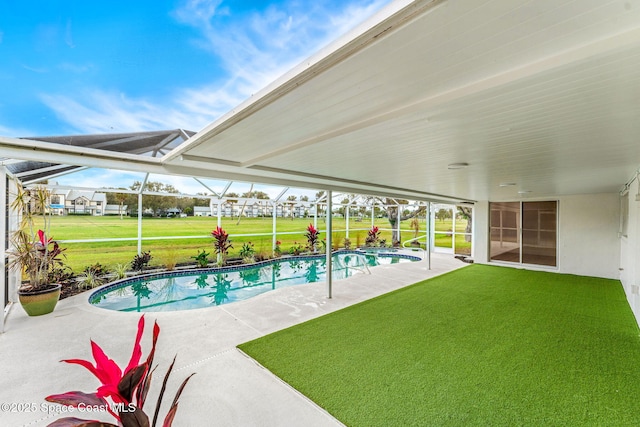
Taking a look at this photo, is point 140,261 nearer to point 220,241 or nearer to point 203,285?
point 203,285

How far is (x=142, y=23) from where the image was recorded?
20.9 feet

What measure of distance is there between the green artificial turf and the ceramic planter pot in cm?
403

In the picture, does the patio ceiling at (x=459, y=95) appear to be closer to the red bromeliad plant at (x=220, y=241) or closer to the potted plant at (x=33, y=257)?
the potted plant at (x=33, y=257)

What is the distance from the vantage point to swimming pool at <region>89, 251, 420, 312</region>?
664 cm

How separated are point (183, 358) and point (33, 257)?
3813 millimetres

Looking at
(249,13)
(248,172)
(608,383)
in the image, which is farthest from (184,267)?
(608,383)

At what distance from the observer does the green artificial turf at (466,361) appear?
2621 millimetres

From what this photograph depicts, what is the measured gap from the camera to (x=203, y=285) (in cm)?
827

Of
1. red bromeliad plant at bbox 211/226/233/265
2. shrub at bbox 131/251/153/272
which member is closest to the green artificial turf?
red bromeliad plant at bbox 211/226/233/265

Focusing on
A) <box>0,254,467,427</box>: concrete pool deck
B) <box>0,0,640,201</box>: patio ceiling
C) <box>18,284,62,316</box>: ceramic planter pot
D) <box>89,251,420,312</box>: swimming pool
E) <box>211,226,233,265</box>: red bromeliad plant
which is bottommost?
<box>89,251,420,312</box>: swimming pool

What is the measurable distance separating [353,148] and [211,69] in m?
8.32

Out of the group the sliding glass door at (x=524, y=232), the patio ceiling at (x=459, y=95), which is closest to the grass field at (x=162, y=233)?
the sliding glass door at (x=524, y=232)

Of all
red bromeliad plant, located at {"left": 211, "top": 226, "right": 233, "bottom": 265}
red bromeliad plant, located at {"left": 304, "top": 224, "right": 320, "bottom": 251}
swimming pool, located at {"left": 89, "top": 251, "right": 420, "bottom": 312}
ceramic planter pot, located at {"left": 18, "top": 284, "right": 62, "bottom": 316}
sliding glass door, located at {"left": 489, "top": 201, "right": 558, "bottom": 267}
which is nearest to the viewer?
ceramic planter pot, located at {"left": 18, "top": 284, "right": 62, "bottom": 316}

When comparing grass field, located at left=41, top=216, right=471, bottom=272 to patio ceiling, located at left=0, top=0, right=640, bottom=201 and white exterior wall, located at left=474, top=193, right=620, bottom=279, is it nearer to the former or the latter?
white exterior wall, located at left=474, top=193, right=620, bottom=279
